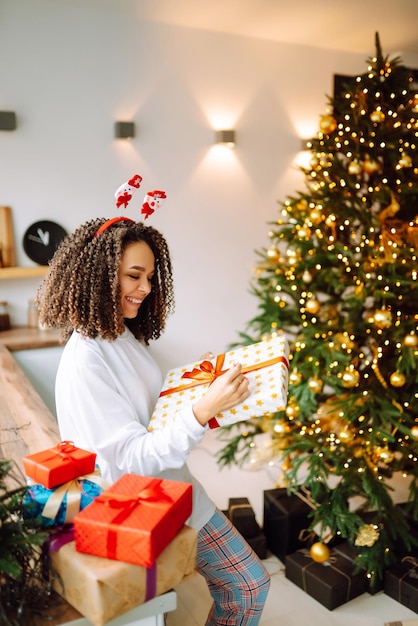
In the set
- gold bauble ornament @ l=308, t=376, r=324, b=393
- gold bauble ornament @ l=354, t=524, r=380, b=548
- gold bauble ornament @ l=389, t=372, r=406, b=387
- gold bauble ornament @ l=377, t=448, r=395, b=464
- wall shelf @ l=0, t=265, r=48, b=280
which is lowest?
gold bauble ornament @ l=354, t=524, r=380, b=548

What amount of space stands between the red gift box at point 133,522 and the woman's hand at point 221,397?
30cm

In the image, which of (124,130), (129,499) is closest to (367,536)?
(129,499)

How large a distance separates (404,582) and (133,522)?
6.13ft

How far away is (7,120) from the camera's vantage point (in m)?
3.39

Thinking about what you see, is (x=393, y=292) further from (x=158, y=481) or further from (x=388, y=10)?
(x=388, y=10)

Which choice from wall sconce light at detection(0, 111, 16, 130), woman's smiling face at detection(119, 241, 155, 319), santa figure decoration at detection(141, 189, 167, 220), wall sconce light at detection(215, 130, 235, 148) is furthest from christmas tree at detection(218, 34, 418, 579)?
wall sconce light at detection(0, 111, 16, 130)

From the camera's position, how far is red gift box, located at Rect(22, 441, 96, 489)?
104 cm

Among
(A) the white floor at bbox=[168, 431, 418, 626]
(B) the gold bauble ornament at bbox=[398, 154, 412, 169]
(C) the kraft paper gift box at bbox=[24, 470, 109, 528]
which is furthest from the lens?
(B) the gold bauble ornament at bbox=[398, 154, 412, 169]

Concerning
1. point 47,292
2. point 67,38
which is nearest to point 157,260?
point 47,292

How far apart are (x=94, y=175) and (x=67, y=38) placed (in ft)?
2.82

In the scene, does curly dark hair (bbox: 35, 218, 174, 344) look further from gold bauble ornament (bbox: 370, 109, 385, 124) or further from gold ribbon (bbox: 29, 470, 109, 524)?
gold bauble ornament (bbox: 370, 109, 385, 124)

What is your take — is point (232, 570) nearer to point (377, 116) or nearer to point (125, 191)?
point (125, 191)

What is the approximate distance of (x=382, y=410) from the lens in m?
2.37

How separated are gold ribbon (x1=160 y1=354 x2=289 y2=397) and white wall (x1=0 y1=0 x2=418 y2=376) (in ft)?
8.04
